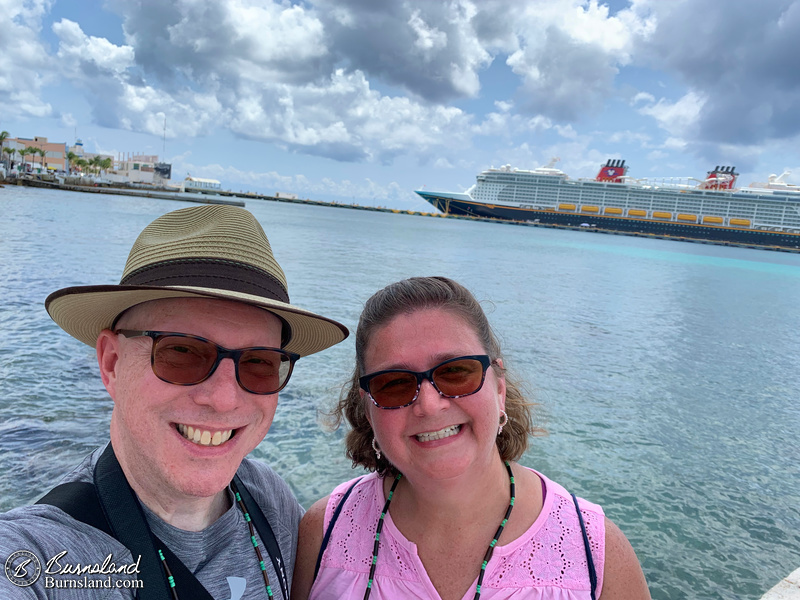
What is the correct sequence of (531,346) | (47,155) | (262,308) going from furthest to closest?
(47,155) < (531,346) < (262,308)

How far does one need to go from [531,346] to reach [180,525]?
33.2 feet

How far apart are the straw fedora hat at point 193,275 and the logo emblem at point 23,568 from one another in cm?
60

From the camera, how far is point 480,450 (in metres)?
1.67

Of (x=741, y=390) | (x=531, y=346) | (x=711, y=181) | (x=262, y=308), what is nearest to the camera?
(x=262, y=308)

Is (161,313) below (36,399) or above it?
above

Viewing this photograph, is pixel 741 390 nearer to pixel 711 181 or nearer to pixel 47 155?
pixel 711 181

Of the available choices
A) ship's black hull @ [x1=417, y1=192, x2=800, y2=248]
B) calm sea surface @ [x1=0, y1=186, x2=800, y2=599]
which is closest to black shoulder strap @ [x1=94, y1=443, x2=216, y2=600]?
calm sea surface @ [x1=0, y1=186, x2=800, y2=599]

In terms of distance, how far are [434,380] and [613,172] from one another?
93.4 metres

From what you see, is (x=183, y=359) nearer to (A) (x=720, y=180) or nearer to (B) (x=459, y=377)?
(B) (x=459, y=377)

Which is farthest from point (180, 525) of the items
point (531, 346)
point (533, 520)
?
point (531, 346)

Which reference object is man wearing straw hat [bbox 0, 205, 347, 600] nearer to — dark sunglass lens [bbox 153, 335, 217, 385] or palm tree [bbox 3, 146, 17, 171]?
dark sunglass lens [bbox 153, 335, 217, 385]

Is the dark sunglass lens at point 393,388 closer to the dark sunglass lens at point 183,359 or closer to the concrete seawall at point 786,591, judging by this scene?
the dark sunglass lens at point 183,359

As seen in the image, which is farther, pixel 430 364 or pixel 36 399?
pixel 36 399

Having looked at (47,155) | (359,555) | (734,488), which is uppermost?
(47,155)
